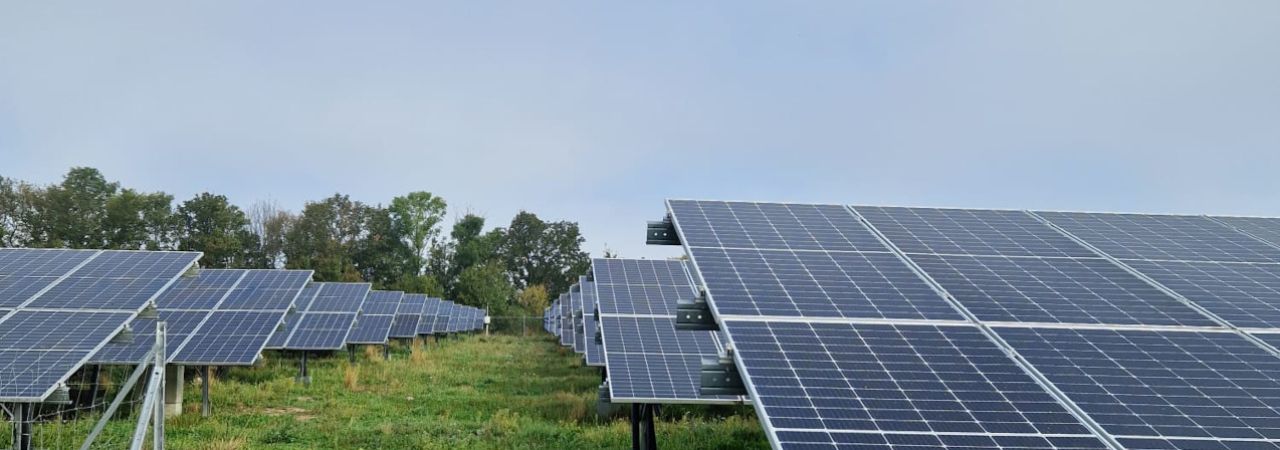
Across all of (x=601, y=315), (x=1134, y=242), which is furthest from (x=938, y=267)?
(x=601, y=315)

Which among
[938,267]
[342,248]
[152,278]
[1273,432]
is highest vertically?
[342,248]

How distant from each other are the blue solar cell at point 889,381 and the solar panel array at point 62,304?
425 inches

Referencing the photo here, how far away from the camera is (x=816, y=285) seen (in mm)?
9570

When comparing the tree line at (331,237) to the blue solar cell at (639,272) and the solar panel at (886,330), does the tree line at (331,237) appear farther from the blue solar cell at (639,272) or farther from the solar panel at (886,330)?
the solar panel at (886,330)

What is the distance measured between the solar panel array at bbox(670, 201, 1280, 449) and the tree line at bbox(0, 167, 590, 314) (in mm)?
60759

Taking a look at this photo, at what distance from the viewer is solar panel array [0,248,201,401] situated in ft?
42.4

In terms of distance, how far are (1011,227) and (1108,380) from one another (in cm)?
548

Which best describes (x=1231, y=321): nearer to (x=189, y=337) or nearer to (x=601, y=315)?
(x=601, y=315)

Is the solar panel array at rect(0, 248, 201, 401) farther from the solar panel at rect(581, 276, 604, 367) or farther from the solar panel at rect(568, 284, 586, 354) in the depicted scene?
the solar panel at rect(568, 284, 586, 354)

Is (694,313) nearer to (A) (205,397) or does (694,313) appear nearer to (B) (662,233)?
(B) (662,233)

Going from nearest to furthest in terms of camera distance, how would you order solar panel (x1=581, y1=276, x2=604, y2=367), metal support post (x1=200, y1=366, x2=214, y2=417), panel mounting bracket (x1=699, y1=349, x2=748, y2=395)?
panel mounting bracket (x1=699, y1=349, x2=748, y2=395)
metal support post (x1=200, y1=366, x2=214, y2=417)
solar panel (x1=581, y1=276, x2=604, y2=367)

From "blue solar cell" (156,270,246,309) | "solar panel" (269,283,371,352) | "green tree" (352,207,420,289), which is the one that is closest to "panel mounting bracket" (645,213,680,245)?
"blue solar cell" (156,270,246,309)

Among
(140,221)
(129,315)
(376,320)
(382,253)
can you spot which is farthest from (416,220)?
(129,315)

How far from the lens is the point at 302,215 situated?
8238cm
